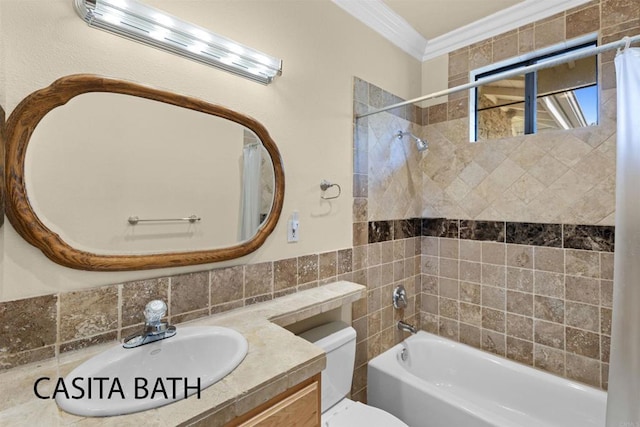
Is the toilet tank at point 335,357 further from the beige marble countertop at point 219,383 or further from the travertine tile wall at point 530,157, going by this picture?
the travertine tile wall at point 530,157

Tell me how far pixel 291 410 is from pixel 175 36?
4.34 ft

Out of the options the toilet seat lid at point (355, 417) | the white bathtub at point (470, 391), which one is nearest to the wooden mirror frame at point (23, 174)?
the toilet seat lid at point (355, 417)

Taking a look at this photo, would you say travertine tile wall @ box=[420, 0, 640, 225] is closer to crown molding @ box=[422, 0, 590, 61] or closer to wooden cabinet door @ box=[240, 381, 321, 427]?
crown molding @ box=[422, 0, 590, 61]

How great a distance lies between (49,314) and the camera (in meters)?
0.87

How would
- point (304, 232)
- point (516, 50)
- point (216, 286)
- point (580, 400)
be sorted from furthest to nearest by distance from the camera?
point (516, 50) → point (580, 400) → point (304, 232) → point (216, 286)

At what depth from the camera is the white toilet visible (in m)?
1.41

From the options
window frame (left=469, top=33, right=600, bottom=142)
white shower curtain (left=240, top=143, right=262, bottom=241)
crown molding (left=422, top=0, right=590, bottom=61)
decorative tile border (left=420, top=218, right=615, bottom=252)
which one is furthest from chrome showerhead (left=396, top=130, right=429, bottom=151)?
white shower curtain (left=240, top=143, right=262, bottom=241)

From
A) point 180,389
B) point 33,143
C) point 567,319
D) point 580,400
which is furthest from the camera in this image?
point 567,319

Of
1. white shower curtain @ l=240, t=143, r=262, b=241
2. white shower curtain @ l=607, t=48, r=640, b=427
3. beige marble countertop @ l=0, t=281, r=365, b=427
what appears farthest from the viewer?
white shower curtain @ l=240, t=143, r=262, b=241

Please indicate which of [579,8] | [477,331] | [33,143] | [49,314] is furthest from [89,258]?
[579,8]

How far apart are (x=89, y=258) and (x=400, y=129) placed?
197 centimetres

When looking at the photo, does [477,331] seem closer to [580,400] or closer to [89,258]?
[580,400]

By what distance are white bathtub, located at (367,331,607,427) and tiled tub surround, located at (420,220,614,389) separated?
4.2 inches

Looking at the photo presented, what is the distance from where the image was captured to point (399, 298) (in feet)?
6.95
